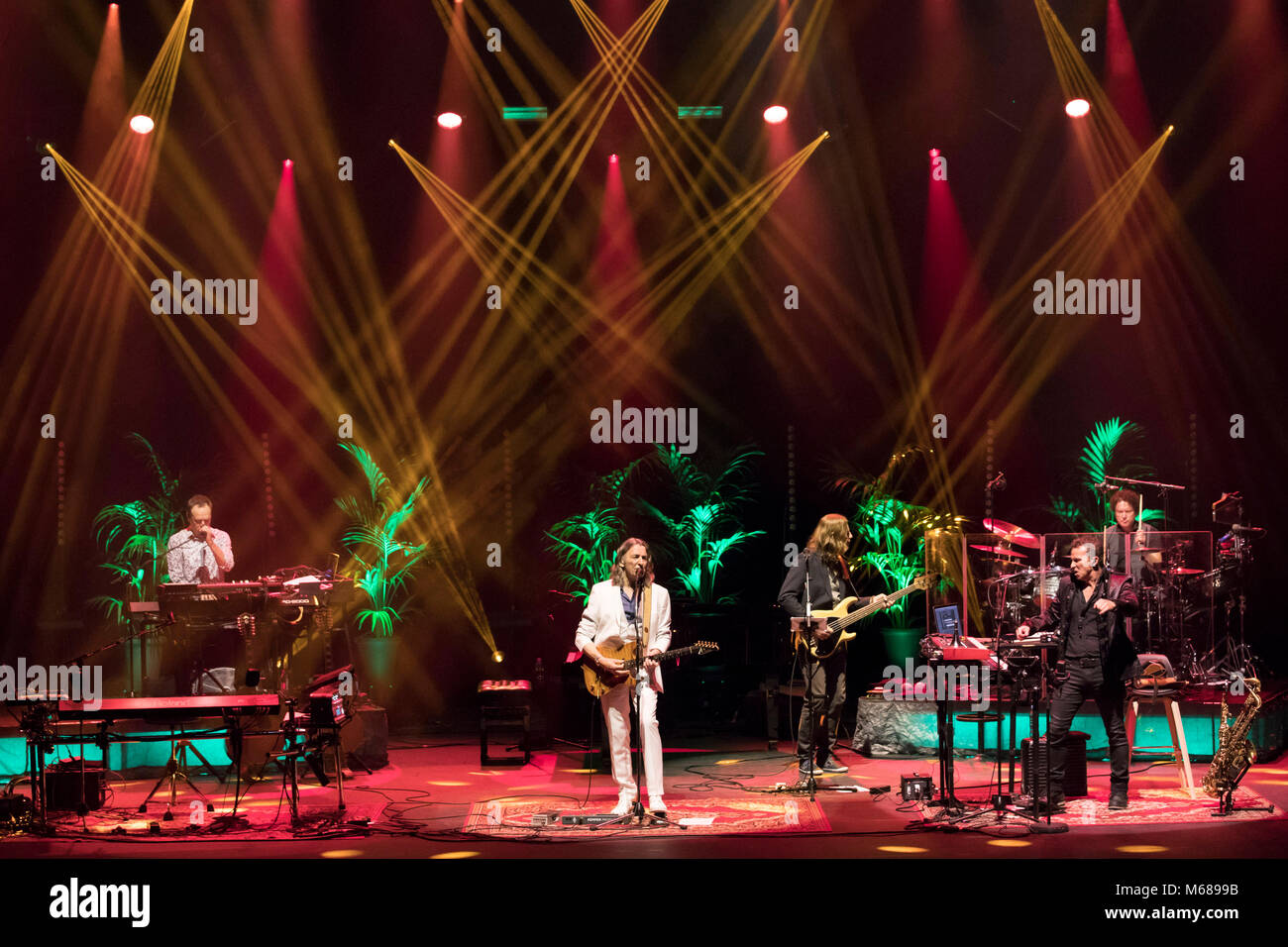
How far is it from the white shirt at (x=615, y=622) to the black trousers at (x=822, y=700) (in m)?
1.31

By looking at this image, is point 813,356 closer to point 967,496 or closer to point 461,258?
point 967,496

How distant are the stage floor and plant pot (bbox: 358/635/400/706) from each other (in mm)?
1500

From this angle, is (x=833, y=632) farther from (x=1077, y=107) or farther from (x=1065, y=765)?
(x=1077, y=107)

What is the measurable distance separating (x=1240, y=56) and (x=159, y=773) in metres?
10.4

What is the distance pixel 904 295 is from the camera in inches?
457

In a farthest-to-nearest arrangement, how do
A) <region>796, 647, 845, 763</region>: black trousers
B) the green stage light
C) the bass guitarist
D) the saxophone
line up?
the green stage light → the bass guitarist → <region>796, 647, 845, 763</region>: black trousers → the saxophone

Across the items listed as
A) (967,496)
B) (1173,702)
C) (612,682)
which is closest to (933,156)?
(967,496)

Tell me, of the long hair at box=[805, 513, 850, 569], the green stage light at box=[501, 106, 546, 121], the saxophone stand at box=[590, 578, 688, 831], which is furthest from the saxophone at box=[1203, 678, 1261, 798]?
the green stage light at box=[501, 106, 546, 121]

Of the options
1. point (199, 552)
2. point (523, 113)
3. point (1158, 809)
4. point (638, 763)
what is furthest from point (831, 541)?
point (523, 113)

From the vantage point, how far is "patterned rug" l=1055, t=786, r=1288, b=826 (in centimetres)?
661

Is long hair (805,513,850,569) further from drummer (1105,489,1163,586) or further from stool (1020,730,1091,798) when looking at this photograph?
drummer (1105,489,1163,586)

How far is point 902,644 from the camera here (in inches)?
404

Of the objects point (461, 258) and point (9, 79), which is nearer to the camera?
point (9, 79)

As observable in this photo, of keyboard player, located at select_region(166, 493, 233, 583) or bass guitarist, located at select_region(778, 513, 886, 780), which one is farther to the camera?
keyboard player, located at select_region(166, 493, 233, 583)
